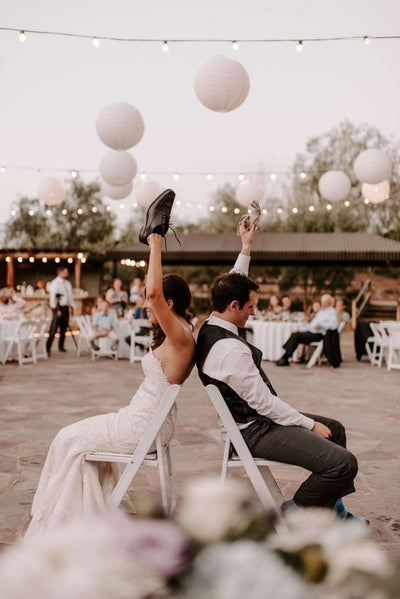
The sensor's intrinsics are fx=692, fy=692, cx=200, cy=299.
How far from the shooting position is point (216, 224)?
32469 millimetres

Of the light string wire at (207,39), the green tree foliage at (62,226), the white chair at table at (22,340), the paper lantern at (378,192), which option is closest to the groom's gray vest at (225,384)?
the light string wire at (207,39)

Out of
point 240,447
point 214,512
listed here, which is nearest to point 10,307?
point 240,447

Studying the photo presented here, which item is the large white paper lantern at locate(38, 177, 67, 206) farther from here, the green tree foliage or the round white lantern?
the green tree foliage

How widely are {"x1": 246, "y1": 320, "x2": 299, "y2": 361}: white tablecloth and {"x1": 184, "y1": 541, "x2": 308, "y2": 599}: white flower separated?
1218 centimetres

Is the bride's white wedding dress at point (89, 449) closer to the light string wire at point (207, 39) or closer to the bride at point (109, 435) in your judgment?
the bride at point (109, 435)

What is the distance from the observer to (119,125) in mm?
8297

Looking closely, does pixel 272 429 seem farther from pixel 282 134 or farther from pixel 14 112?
pixel 282 134

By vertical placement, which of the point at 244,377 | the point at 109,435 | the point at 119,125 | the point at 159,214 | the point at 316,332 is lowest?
the point at 316,332

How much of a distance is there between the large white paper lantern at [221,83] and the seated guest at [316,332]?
5.22 meters

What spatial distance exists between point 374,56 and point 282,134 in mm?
12491

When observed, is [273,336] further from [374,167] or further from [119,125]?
[119,125]

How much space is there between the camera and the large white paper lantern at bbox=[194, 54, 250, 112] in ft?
23.7

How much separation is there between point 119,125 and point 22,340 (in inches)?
194

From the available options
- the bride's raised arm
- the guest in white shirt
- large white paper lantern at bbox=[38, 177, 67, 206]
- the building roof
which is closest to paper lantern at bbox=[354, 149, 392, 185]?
large white paper lantern at bbox=[38, 177, 67, 206]
